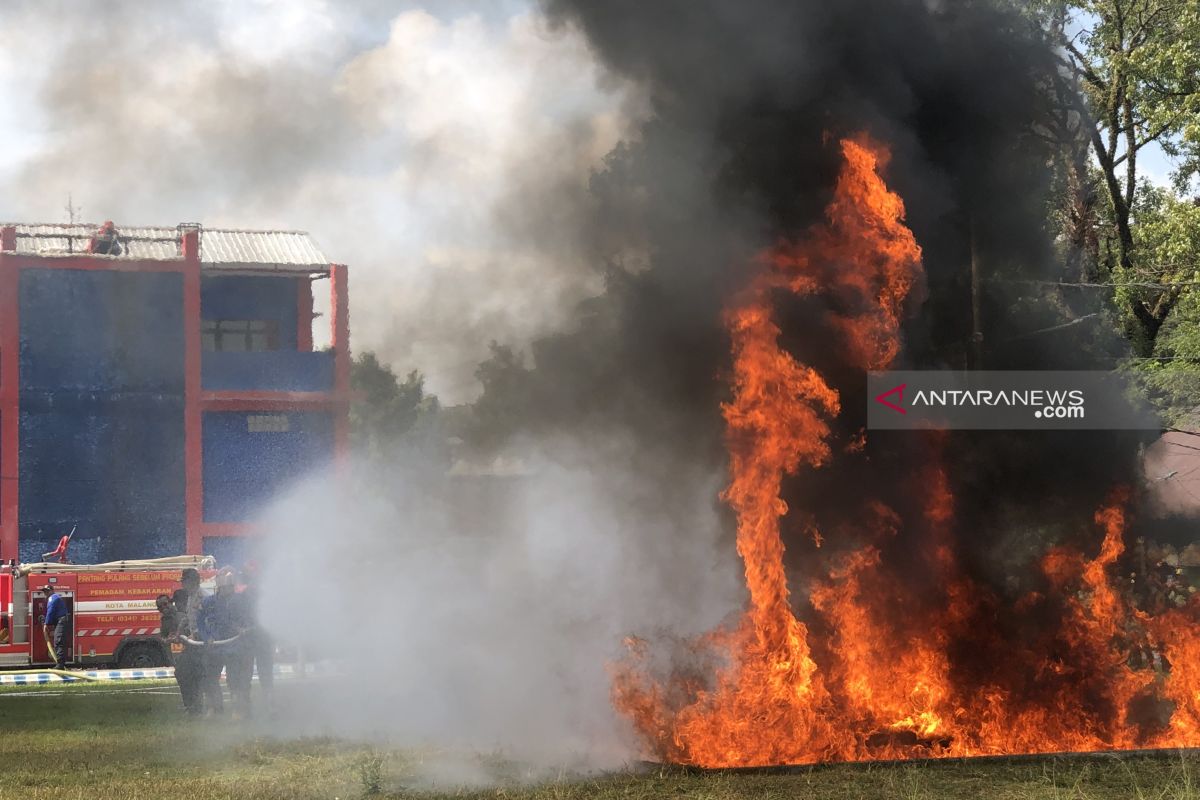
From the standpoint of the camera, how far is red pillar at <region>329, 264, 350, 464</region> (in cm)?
3681

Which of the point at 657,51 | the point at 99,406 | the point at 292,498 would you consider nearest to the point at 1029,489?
the point at 657,51

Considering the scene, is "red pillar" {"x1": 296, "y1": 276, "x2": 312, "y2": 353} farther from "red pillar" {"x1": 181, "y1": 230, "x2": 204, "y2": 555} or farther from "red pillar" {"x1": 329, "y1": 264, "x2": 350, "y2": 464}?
"red pillar" {"x1": 181, "y1": 230, "x2": 204, "y2": 555}

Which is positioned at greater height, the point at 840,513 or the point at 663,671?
the point at 840,513

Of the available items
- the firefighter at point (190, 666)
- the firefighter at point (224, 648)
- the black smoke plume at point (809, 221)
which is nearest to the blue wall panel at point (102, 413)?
the firefighter at point (224, 648)

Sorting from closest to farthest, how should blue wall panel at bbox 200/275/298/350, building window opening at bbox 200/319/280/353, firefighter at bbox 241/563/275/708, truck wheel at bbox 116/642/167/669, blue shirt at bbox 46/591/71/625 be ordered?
firefighter at bbox 241/563/275/708 < blue shirt at bbox 46/591/71/625 < truck wheel at bbox 116/642/167/669 < blue wall panel at bbox 200/275/298/350 < building window opening at bbox 200/319/280/353

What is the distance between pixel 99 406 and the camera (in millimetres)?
35656

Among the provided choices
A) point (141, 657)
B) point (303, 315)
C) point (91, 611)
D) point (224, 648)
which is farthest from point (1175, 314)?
point (303, 315)

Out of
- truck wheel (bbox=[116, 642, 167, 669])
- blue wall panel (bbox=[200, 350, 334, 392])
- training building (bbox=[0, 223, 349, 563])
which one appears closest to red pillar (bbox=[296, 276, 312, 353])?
training building (bbox=[0, 223, 349, 563])

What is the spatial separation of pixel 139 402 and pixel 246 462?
10.4 feet

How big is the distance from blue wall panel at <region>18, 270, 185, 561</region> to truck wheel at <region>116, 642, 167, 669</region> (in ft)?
32.0

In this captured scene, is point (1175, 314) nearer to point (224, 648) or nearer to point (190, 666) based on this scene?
point (224, 648)

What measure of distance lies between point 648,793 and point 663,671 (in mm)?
2772

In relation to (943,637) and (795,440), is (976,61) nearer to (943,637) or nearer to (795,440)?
(795,440)

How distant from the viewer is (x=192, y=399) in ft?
Result: 118
